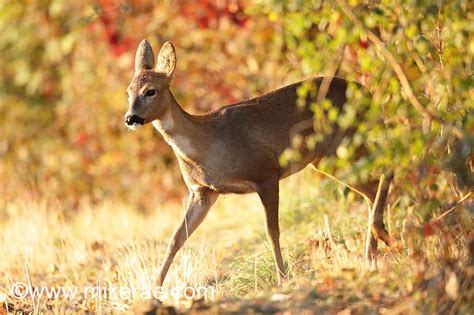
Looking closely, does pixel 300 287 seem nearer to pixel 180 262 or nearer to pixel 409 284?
pixel 409 284

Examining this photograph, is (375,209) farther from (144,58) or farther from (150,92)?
(144,58)

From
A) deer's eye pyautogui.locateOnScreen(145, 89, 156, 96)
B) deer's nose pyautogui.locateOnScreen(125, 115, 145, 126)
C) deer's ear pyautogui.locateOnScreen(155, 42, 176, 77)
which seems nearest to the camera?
deer's nose pyautogui.locateOnScreen(125, 115, 145, 126)

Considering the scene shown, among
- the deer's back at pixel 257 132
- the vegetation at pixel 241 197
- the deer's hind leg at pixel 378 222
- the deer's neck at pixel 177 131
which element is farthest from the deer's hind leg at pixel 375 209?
the deer's neck at pixel 177 131

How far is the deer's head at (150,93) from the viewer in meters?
7.38

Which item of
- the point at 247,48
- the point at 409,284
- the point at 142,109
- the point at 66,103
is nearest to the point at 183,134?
the point at 142,109

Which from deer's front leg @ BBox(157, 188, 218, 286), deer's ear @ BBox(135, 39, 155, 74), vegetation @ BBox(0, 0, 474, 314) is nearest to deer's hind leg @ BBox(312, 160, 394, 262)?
vegetation @ BBox(0, 0, 474, 314)

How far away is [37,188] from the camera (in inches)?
679

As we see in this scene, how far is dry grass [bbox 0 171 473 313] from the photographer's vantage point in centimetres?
589

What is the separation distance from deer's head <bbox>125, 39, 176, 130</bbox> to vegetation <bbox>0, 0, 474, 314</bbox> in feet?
2.69

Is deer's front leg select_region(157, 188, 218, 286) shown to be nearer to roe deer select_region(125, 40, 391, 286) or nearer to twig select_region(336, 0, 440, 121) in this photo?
roe deer select_region(125, 40, 391, 286)

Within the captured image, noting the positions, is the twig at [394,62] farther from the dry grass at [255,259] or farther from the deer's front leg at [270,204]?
the deer's front leg at [270,204]

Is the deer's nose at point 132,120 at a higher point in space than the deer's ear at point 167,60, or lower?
lower

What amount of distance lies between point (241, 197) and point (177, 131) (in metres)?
4.23

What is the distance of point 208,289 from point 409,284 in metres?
1.91
